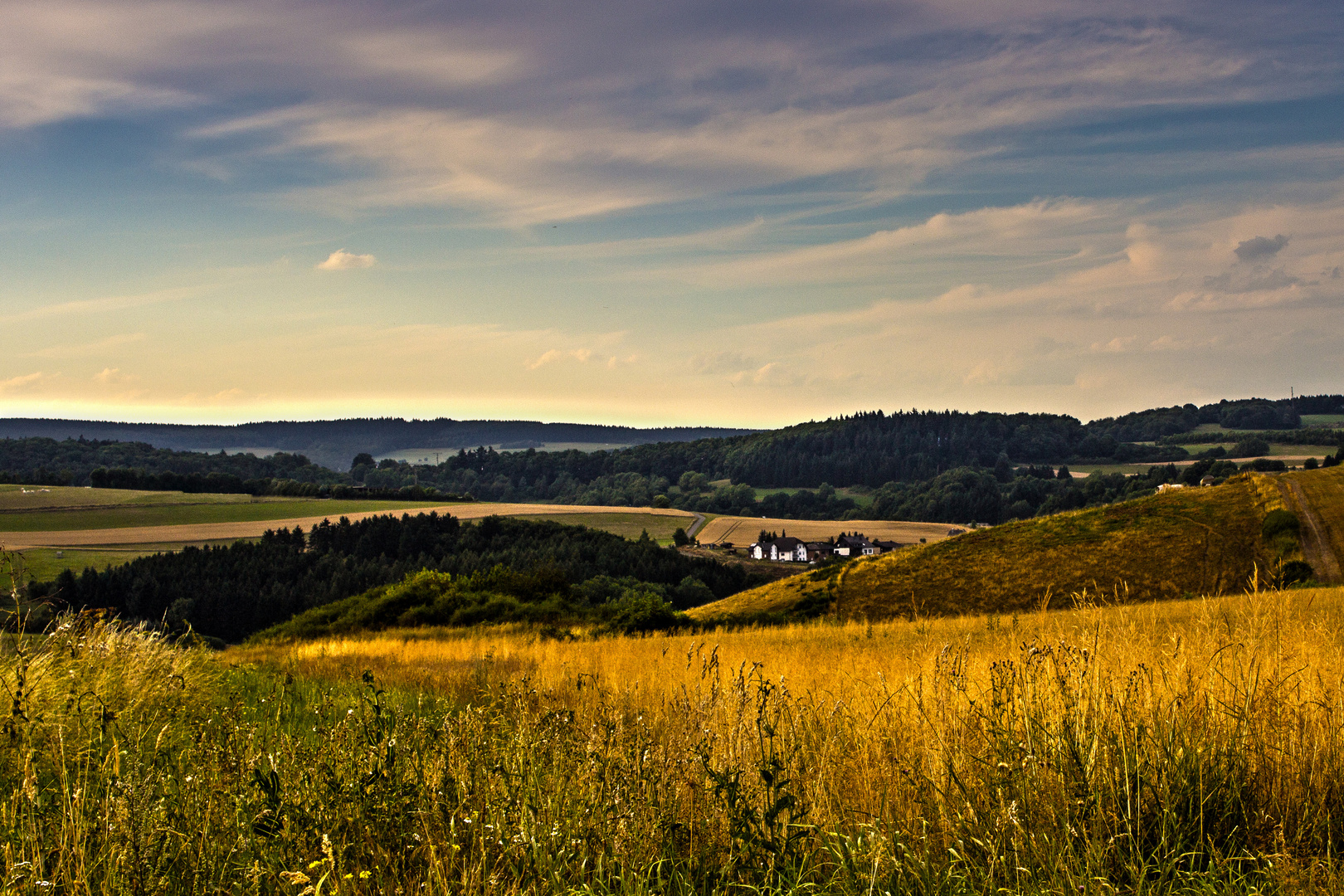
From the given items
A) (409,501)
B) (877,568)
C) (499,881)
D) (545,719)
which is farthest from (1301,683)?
(409,501)

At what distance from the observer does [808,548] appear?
11938 cm

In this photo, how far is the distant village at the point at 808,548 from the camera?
116000 mm

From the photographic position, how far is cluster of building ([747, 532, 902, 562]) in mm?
116125

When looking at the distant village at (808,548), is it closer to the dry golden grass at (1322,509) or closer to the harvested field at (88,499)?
the dry golden grass at (1322,509)

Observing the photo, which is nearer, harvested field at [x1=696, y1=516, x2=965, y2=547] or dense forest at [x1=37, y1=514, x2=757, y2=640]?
dense forest at [x1=37, y1=514, x2=757, y2=640]

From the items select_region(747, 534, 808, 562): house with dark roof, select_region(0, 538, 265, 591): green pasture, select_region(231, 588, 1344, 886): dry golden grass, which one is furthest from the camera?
select_region(747, 534, 808, 562): house with dark roof

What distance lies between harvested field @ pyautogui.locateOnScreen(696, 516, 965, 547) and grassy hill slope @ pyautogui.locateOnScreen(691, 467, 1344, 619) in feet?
215

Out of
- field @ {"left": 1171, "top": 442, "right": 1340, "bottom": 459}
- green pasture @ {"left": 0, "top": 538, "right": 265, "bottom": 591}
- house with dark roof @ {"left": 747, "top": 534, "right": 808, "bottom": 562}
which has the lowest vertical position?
house with dark roof @ {"left": 747, "top": 534, "right": 808, "bottom": 562}

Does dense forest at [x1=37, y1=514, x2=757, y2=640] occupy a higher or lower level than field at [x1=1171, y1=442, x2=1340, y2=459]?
lower

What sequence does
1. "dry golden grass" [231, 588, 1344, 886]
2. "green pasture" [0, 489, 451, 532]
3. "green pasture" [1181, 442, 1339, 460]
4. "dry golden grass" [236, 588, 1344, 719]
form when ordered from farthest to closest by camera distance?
"green pasture" [1181, 442, 1339, 460]
"green pasture" [0, 489, 451, 532]
"dry golden grass" [236, 588, 1344, 719]
"dry golden grass" [231, 588, 1344, 886]

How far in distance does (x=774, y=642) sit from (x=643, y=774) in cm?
1777

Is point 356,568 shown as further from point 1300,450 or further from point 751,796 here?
point 1300,450

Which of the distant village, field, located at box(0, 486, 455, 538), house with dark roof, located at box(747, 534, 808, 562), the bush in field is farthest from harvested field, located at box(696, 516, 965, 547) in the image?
the bush in field

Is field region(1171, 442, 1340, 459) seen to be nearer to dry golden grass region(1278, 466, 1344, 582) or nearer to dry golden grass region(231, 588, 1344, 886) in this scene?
dry golden grass region(1278, 466, 1344, 582)
